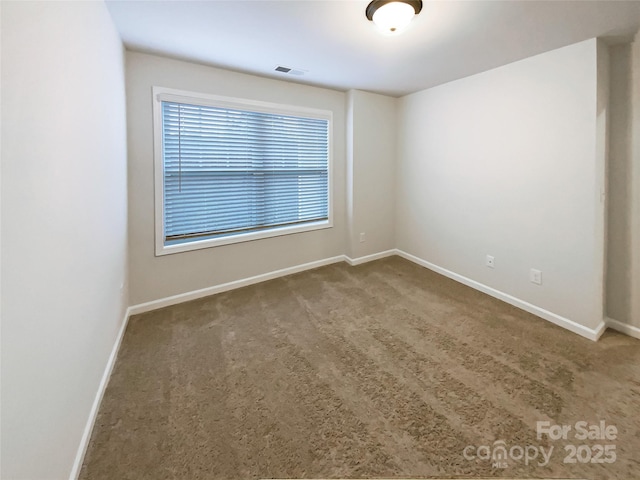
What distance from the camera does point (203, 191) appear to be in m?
3.01

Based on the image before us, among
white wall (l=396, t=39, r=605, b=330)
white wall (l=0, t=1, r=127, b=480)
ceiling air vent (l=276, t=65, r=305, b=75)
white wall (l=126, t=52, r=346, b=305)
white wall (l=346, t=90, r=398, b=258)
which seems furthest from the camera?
white wall (l=346, t=90, r=398, b=258)

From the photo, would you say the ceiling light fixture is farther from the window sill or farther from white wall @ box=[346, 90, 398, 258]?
the window sill

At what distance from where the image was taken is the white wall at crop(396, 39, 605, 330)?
229 cm

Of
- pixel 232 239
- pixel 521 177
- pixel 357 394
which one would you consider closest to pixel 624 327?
pixel 521 177

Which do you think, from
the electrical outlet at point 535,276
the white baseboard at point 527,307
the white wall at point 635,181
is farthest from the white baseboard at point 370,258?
the white wall at point 635,181

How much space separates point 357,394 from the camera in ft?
5.69

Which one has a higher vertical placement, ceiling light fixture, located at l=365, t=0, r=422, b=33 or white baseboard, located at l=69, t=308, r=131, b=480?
ceiling light fixture, located at l=365, t=0, r=422, b=33

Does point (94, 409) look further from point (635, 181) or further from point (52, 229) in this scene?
point (635, 181)

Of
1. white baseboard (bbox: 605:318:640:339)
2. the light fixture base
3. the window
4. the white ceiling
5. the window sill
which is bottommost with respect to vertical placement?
white baseboard (bbox: 605:318:640:339)

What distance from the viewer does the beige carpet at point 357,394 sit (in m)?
1.32

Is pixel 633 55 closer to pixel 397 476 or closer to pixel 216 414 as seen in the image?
pixel 397 476

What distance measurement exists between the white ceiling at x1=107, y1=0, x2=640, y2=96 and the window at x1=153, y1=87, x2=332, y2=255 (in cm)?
49

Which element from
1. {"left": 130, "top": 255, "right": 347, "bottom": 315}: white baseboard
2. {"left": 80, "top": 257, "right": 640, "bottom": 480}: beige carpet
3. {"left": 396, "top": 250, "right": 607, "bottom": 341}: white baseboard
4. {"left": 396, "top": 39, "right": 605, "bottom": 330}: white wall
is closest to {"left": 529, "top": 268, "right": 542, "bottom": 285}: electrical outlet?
{"left": 396, "top": 39, "right": 605, "bottom": 330}: white wall

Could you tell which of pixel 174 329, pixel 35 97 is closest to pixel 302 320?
pixel 174 329
